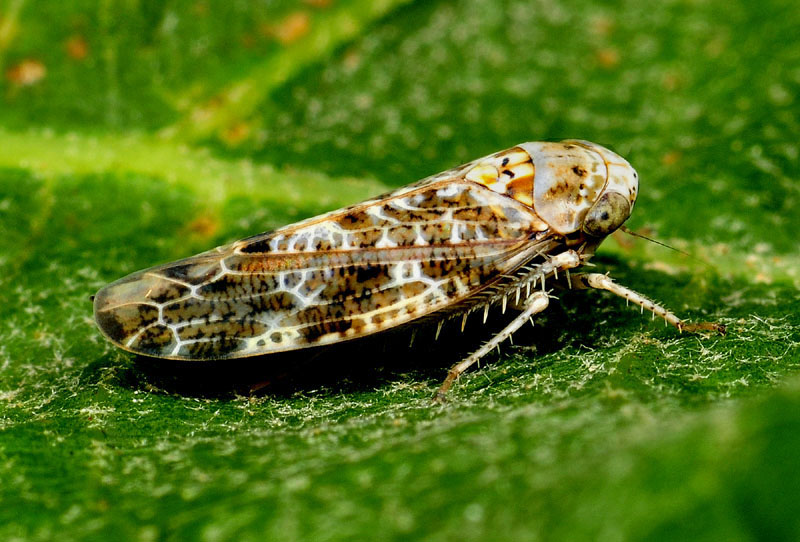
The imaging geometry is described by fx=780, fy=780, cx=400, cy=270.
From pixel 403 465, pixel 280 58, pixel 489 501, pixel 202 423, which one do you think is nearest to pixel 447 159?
pixel 280 58

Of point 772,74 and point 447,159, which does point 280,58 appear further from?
point 772,74

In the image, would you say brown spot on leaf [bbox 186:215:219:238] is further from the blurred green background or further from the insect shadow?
the insect shadow

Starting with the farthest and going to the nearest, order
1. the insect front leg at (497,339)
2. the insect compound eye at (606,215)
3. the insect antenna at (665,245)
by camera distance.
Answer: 1. the insect antenna at (665,245)
2. the insect compound eye at (606,215)
3. the insect front leg at (497,339)

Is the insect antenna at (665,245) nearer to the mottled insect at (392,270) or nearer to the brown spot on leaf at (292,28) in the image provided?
the mottled insect at (392,270)

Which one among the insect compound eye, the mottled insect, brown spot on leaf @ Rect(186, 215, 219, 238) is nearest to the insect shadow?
the mottled insect

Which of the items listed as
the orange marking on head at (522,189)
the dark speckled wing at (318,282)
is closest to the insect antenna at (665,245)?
the orange marking on head at (522,189)

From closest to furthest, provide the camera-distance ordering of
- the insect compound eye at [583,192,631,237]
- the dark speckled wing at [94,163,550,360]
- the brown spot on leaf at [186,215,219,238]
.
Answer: the dark speckled wing at [94,163,550,360] → the insect compound eye at [583,192,631,237] → the brown spot on leaf at [186,215,219,238]
